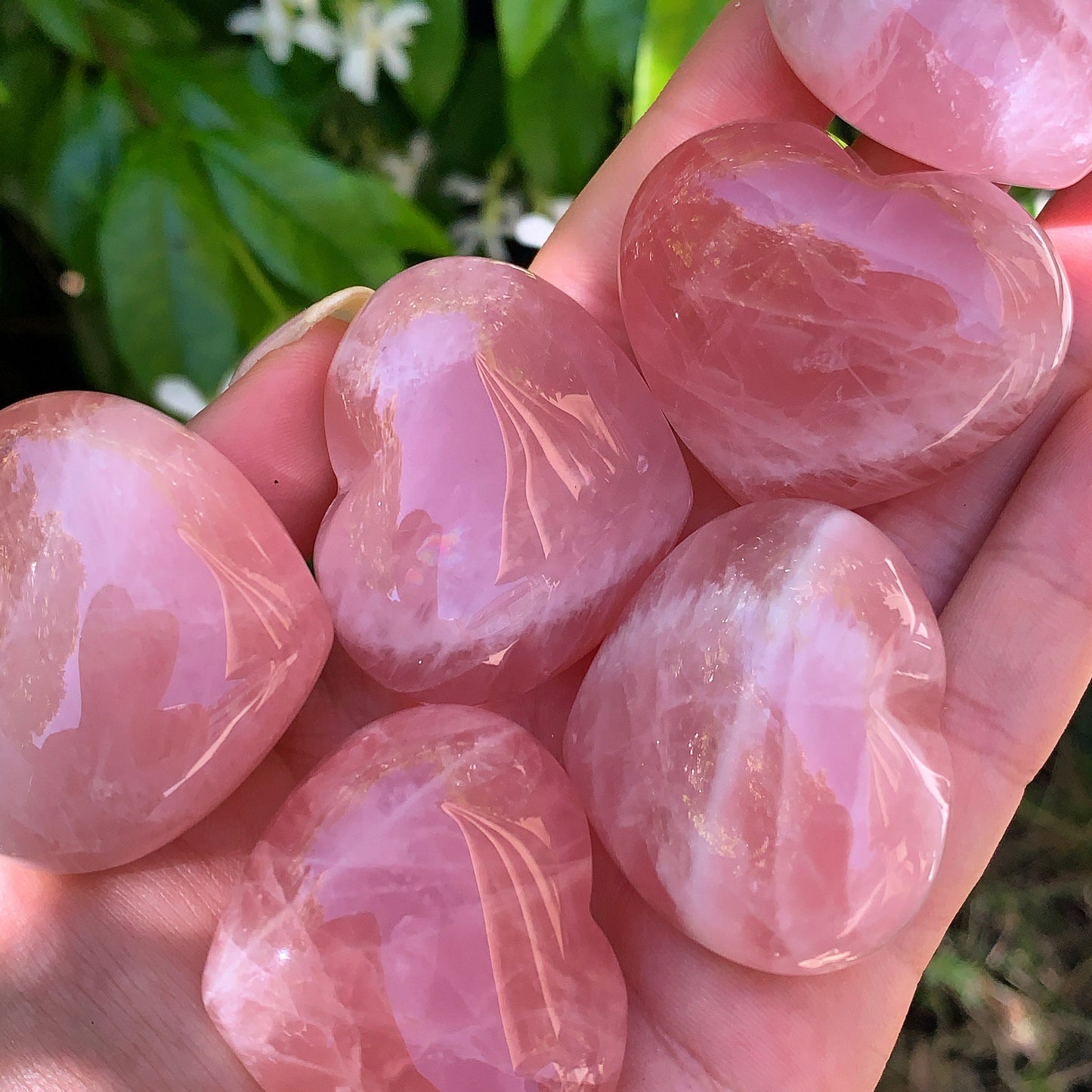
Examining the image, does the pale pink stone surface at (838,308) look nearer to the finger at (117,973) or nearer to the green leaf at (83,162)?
the finger at (117,973)

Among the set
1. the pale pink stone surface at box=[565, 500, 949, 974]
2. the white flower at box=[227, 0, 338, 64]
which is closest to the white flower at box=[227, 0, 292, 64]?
the white flower at box=[227, 0, 338, 64]

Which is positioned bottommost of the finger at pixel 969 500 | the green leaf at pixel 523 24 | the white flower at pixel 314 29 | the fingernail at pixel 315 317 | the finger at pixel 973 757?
the finger at pixel 973 757

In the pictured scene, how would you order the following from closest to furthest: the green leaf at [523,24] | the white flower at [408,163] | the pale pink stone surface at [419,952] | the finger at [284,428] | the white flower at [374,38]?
the pale pink stone surface at [419,952] < the finger at [284,428] < the green leaf at [523,24] < the white flower at [374,38] < the white flower at [408,163]

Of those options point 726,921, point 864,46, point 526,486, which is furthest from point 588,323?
point 726,921

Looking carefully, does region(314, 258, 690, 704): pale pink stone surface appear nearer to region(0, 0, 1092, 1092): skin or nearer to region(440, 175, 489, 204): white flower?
region(0, 0, 1092, 1092): skin

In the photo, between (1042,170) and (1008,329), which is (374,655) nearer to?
(1008,329)

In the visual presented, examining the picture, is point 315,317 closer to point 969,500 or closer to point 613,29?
point 613,29

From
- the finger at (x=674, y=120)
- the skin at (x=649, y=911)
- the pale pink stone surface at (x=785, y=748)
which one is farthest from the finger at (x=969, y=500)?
the finger at (x=674, y=120)
